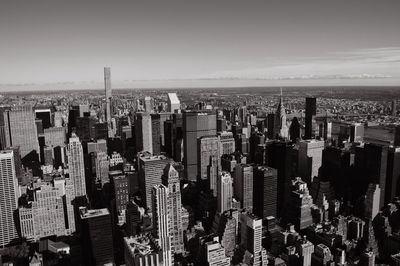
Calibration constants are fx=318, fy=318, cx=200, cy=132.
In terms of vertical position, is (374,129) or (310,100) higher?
(310,100)

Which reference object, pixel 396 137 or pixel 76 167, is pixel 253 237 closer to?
pixel 76 167

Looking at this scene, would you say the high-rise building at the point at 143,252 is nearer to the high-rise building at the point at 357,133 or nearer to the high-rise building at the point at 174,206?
the high-rise building at the point at 174,206

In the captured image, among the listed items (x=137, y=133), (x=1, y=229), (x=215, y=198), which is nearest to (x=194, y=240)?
(x=215, y=198)

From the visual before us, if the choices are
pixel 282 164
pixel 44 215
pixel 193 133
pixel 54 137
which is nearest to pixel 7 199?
pixel 44 215

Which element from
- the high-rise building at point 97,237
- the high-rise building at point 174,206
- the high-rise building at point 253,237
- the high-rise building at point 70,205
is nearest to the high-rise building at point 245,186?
the high-rise building at point 253,237

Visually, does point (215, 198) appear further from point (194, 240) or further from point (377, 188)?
point (377, 188)

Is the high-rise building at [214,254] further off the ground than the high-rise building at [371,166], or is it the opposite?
the high-rise building at [371,166]
